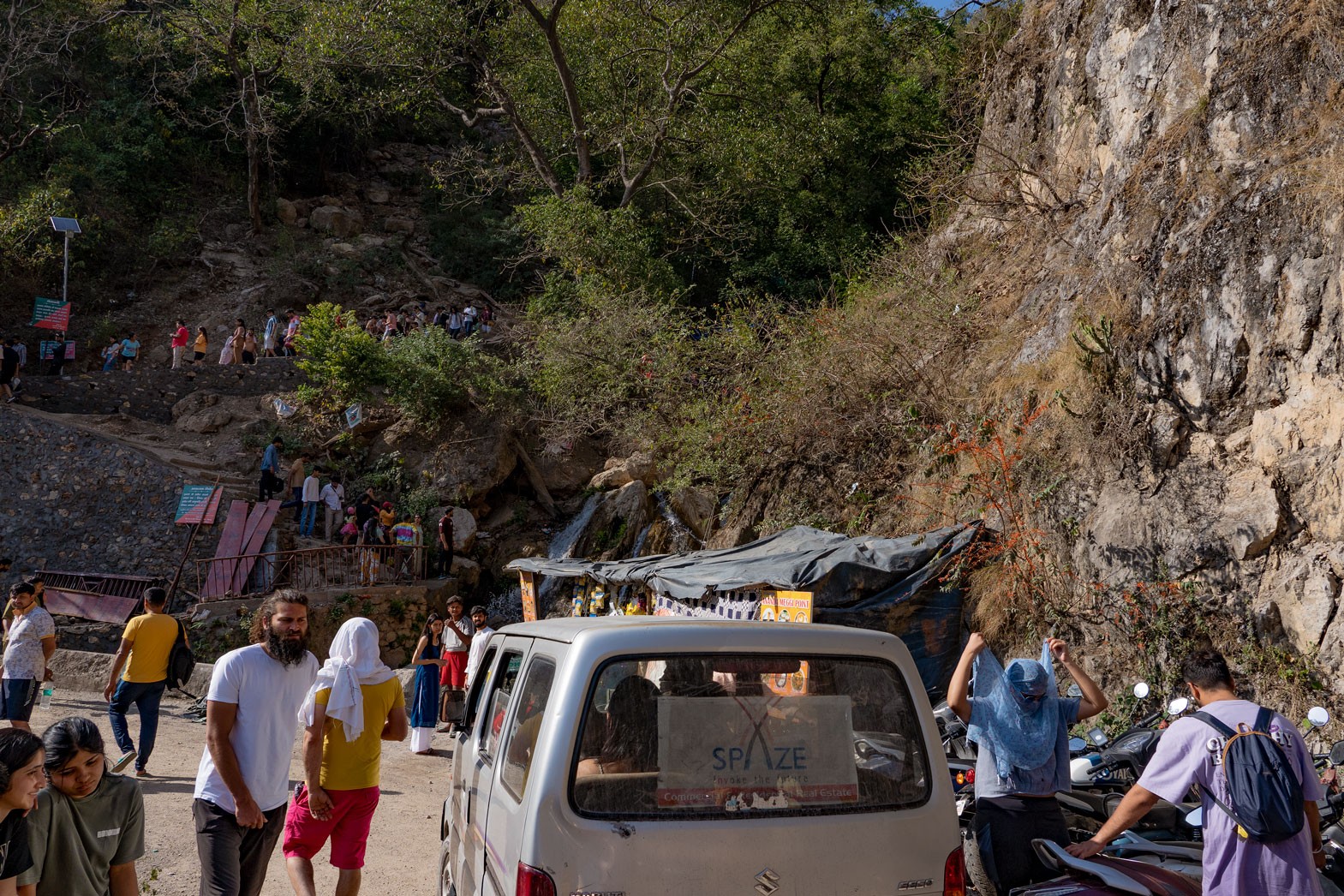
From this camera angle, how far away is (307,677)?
430cm

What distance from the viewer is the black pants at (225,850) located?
155 inches

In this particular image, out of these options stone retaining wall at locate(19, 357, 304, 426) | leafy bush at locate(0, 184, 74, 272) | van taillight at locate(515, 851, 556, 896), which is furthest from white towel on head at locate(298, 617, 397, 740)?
leafy bush at locate(0, 184, 74, 272)

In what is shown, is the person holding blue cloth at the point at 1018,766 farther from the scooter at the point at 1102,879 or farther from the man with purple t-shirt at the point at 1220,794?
the man with purple t-shirt at the point at 1220,794

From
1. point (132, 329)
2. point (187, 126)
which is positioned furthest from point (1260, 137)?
point (187, 126)

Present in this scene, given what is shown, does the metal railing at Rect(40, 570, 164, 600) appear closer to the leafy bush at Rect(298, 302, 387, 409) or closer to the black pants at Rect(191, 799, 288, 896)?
the leafy bush at Rect(298, 302, 387, 409)

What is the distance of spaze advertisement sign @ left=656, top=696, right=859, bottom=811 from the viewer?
299cm

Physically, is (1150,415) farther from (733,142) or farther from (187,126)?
(187,126)

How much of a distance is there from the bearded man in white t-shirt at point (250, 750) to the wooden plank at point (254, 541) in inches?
616

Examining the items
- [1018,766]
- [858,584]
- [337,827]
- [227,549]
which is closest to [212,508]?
[227,549]

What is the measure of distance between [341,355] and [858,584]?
54.4 ft

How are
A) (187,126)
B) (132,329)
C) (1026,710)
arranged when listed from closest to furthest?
(1026,710), (132,329), (187,126)

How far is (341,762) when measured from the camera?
441 centimetres

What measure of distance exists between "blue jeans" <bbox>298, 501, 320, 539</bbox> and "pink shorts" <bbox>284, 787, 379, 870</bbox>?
58.1 feet

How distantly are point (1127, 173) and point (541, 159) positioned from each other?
15922 mm
